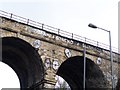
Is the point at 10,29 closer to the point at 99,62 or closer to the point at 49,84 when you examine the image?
the point at 49,84

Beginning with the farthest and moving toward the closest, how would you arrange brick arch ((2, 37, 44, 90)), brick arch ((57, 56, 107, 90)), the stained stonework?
1. brick arch ((57, 56, 107, 90))
2. brick arch ((2, 37, 44, 90))
3. the stained stonework

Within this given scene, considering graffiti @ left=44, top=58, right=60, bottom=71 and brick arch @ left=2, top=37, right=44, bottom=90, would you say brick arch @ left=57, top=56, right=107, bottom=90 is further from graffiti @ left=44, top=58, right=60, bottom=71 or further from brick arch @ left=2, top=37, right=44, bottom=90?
brick arch @ left=2, top=37, right=44, bottom=90

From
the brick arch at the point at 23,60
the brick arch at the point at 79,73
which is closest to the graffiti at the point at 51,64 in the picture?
the brick arch at the point at 23,60

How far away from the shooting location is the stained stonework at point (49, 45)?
28778 mm

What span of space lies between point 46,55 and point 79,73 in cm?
715

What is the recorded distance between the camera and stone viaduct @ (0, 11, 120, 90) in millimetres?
29359

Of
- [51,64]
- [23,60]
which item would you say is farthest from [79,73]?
[23,60]

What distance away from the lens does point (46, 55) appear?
99.4ft

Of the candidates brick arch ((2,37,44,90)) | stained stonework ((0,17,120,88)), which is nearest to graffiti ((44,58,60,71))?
stained stonework ((0,17,120,88))

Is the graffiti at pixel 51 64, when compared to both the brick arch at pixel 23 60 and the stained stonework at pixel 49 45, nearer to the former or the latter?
the stained stonework at pixel 49 45

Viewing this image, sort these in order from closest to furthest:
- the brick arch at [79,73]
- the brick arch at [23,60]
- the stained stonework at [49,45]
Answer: the stained stonework at [49,45]
the brick arch at [23,60]
the brick arch at [79,73]

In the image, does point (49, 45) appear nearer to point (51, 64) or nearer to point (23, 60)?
point (51, 64)

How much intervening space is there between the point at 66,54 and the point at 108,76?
5827 millimetres

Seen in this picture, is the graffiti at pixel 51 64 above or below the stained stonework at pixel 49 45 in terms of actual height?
below
